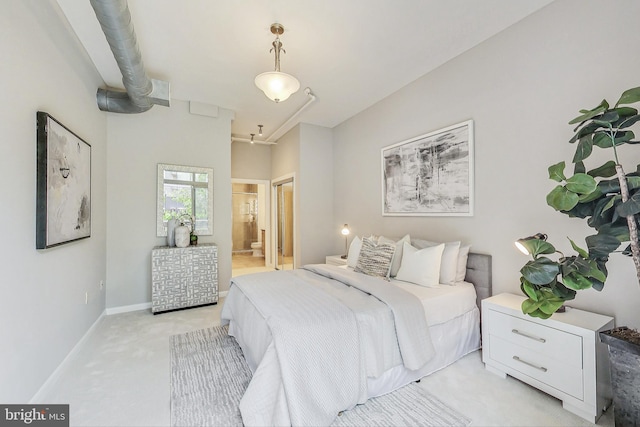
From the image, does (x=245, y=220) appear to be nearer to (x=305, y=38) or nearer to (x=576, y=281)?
(x=305, y=38)

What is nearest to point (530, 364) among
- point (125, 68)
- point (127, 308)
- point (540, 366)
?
point (540, 366)

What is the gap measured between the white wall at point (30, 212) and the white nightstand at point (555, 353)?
10.6 ft

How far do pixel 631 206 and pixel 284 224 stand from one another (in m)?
4.80

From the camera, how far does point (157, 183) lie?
12.6 ft

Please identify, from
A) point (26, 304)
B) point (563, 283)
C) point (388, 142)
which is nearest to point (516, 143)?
point (563, 283)

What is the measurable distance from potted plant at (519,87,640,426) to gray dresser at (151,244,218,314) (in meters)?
3.63

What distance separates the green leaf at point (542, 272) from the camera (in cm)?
155

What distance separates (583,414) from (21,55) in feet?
13.8

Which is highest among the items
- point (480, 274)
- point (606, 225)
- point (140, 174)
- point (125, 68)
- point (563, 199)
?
point (125, 68)

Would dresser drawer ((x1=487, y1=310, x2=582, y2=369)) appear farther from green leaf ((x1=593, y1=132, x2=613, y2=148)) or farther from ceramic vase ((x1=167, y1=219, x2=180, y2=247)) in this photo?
ceramic vase ((x1=167, y1=219, x2=180, y2=247))

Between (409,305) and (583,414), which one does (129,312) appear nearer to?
(409,305)

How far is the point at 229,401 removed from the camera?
6.09ft

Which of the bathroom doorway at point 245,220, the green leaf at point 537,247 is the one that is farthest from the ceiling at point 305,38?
the bathroom doorway at point 245,220

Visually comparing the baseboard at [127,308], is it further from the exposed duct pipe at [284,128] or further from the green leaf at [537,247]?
the green leaf at [537,247]
